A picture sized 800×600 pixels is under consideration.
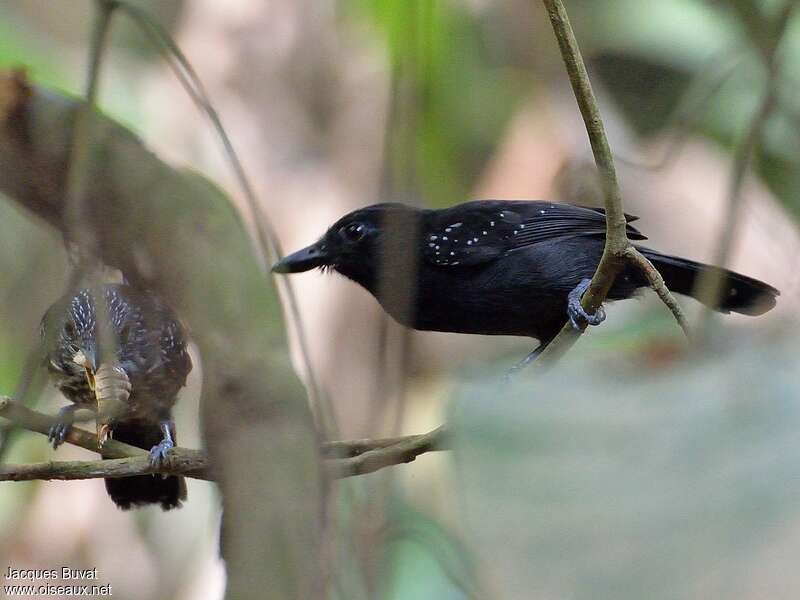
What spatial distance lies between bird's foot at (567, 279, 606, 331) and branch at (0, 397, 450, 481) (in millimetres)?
855

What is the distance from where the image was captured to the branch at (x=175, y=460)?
74.8 inches

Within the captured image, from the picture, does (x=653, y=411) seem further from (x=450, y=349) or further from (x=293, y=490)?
(x=450, y=349)

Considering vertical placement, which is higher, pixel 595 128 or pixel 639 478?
pixel 595 128

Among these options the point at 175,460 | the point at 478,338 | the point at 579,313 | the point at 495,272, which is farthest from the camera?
the point at 478,338

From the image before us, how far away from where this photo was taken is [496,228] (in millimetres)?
3836

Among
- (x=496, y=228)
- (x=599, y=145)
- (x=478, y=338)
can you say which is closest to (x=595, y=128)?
(x=599, y=145)

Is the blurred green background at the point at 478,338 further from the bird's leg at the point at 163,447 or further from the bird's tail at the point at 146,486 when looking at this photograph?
the bird's leg at the point at 163,447

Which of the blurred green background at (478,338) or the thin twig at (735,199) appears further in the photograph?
the thin twig at (735,199)

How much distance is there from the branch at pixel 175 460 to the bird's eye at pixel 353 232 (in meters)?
1.47

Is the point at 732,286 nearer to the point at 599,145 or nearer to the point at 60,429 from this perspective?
the point at 599,145

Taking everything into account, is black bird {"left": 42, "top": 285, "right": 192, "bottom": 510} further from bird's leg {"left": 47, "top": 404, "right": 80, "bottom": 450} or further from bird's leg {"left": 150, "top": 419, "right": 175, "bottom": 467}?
bird's leg {"left": 47, "top": 404, "right": 80, "bottom": 450}

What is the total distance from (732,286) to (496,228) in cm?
85

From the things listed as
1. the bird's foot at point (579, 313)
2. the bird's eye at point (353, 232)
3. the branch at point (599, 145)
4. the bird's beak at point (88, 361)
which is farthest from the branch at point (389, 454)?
the bird's eye at point (353, 232)

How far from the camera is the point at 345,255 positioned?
11.9 feet
